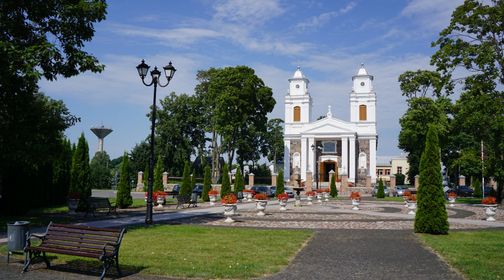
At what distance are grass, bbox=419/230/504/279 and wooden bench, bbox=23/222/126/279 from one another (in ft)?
19.6

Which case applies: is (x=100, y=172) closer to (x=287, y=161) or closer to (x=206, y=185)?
(x=206, y=185)

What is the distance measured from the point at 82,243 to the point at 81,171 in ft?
53.3

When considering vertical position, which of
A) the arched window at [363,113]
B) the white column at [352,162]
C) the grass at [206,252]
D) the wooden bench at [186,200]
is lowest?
the grass at [206,252]

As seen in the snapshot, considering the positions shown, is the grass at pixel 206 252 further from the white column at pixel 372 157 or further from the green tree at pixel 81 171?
the white column at pixel 372 157

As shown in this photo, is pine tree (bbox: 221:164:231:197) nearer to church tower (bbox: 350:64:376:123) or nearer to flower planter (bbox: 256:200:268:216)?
flower planter (bbox: 256:200:268:216)

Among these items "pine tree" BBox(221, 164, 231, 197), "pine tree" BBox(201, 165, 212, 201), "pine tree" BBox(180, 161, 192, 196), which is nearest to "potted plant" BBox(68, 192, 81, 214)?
"pine tree" BBox(180, 161, 192, 196)

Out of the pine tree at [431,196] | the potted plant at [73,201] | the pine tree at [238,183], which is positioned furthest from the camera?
the pine tree at [238,183]

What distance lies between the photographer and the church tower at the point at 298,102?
236ft

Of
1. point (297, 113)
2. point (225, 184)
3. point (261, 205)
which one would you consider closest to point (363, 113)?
point (297, 113)

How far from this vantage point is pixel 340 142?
69.0 metres

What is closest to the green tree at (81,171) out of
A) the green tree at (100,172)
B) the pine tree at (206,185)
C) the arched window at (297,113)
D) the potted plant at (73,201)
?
the potted plant at (73,201)

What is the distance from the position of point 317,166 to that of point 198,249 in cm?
5923

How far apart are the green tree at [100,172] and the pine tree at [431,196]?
4386cm

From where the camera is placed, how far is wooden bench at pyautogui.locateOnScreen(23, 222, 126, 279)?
25.5 feet
